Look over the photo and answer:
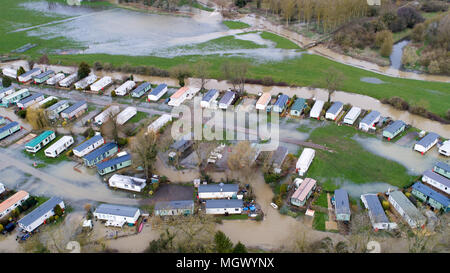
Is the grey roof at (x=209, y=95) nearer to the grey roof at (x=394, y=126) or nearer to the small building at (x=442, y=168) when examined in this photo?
the grey roof at (x=394, y=126)

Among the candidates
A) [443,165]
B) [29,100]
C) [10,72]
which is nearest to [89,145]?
[29,100]

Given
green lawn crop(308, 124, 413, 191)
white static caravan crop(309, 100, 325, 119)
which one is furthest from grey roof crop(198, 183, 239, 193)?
white static caravan crop(309, 100, 325, 119)

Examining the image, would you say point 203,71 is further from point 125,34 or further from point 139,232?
point 125,34

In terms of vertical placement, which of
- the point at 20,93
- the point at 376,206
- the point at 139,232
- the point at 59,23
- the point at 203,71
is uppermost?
the point at 59,23

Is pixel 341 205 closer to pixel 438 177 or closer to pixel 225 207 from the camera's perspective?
pixel 225 207

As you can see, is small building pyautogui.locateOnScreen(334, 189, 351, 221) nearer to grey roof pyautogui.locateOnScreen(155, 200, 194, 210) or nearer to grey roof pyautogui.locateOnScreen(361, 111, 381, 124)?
grey roof pyautogui.locateOnScreen(155, 200, 194, 210)

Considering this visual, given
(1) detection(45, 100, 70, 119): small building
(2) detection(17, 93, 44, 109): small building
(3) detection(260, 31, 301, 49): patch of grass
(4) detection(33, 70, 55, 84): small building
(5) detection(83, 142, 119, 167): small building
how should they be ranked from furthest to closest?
(3) detection(260, 31, 301, 49): patch of grass, (4) detection(33, 70, 55, 84): small building, (2) detection(17, 93, 44, 109): small building, (1) detection(45, 100, 70, 119): small building, (5) detection(83, 142, 119, 167): small building
